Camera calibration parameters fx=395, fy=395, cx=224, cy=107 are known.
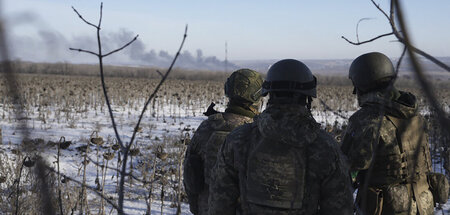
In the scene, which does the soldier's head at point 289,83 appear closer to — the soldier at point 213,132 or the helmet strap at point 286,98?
the helmet strap at point 286,98

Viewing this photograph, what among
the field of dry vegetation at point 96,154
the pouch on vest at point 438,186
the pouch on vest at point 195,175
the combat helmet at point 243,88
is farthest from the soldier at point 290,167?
the pouch on vest at point 438,186

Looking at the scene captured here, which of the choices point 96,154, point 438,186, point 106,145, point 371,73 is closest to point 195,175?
point 371,73

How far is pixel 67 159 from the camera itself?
7.78 meters

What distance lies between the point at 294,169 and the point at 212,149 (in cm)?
99

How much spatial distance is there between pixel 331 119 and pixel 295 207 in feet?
47.4

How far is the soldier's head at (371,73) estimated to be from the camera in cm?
286

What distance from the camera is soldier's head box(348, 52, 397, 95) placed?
9.37ft

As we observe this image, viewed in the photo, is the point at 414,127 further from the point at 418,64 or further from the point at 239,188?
the point at 418,64

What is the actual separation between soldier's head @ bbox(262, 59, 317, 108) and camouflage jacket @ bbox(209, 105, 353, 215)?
108mm

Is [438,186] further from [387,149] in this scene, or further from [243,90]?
[243,90]

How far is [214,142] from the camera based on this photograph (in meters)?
2.81

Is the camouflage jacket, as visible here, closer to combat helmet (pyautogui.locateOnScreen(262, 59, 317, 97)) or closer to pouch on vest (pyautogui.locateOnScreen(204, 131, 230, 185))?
combat helmet (pyautogui.locateOnScreen(262, 59, 317, 97))

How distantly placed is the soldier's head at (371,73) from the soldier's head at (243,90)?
735mm

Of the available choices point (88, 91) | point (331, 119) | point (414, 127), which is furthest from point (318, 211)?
point (88, 91)
